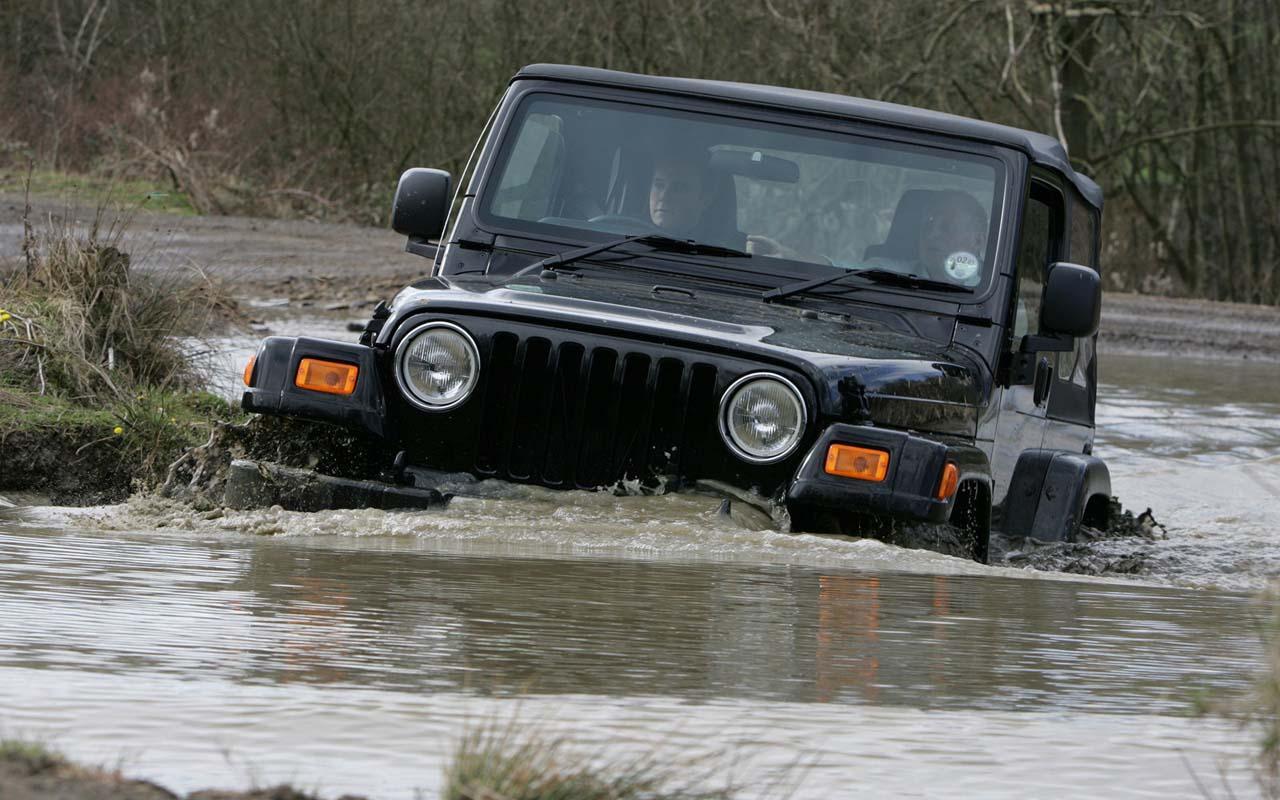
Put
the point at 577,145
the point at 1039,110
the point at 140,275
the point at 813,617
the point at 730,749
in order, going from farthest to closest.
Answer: the point at 1039,110 → the point at 140,275 → the point at 577,145 → the point at 813,617 → the point at 730,749

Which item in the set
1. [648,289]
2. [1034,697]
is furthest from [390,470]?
[1034,697]

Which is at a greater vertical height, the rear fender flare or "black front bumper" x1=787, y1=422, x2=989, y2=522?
"black front bumper" x1=787, y1=422, x2=989, y2=522

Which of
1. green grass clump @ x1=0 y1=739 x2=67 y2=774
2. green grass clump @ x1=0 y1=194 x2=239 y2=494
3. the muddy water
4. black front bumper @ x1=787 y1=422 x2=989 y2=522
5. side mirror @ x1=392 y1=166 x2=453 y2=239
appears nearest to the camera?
green grass clump @ x1=0 y1=739 x2=67 y2=774

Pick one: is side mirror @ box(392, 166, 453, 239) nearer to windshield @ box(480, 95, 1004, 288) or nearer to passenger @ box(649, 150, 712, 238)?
windshield @ box(480, 95, 1004, 288)

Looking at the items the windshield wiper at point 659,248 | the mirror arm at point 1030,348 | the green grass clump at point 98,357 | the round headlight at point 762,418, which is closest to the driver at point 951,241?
the mirror arm at point 1030,348

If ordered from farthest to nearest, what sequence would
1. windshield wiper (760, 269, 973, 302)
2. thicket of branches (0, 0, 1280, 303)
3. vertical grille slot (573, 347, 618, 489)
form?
1. thicket of branches (0, 0, 1280, 303)
2. windshield wiper (760, 269, 973, 302)
3. vertical grille slot (573, 347, 618, 489)

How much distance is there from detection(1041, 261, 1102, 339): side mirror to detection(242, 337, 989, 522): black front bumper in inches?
27.5

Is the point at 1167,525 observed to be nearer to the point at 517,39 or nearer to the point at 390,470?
the point at 390,470

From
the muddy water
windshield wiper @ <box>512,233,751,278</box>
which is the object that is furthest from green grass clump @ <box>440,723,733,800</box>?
windshield wiper @ <box>512,233,751,278</box>

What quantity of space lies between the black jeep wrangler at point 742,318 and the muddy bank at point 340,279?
6.79 m

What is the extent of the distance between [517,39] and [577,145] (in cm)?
2107

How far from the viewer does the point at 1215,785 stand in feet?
9.30

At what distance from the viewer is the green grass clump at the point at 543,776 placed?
7.56ft

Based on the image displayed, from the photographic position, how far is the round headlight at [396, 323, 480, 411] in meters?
5.10
